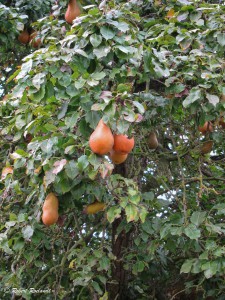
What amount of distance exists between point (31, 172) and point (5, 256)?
1057 mm

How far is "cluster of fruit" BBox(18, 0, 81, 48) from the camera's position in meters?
2.41

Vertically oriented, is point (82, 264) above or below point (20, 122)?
below

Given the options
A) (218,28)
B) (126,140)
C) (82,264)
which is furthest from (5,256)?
(218,28)

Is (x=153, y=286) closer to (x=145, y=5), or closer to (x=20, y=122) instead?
(x=20, y=122)

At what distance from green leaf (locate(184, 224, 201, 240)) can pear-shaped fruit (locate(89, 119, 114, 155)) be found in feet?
1.85

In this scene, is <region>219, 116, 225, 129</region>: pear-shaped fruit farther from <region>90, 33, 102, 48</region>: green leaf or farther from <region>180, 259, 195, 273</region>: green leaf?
<region>90, 33, 102, 48</region>: green leaf

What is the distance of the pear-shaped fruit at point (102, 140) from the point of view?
145 cm

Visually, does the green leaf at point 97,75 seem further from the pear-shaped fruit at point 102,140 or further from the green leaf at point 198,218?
the green leaf at point 198,218

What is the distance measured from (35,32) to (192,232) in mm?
1767

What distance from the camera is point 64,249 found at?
2.61m

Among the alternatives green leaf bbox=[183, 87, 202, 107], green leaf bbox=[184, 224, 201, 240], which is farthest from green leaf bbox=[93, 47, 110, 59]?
green leaf bbox=[184, 224, 201, 240]

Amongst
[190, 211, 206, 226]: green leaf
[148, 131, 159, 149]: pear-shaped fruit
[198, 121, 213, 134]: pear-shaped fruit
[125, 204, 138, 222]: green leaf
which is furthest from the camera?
[148, 131, 159, 149]: pear-shaped fruit

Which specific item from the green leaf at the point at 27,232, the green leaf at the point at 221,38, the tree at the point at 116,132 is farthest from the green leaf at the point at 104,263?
the green leaf at the point at 221,38

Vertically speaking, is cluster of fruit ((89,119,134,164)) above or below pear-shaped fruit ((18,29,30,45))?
Result: above
